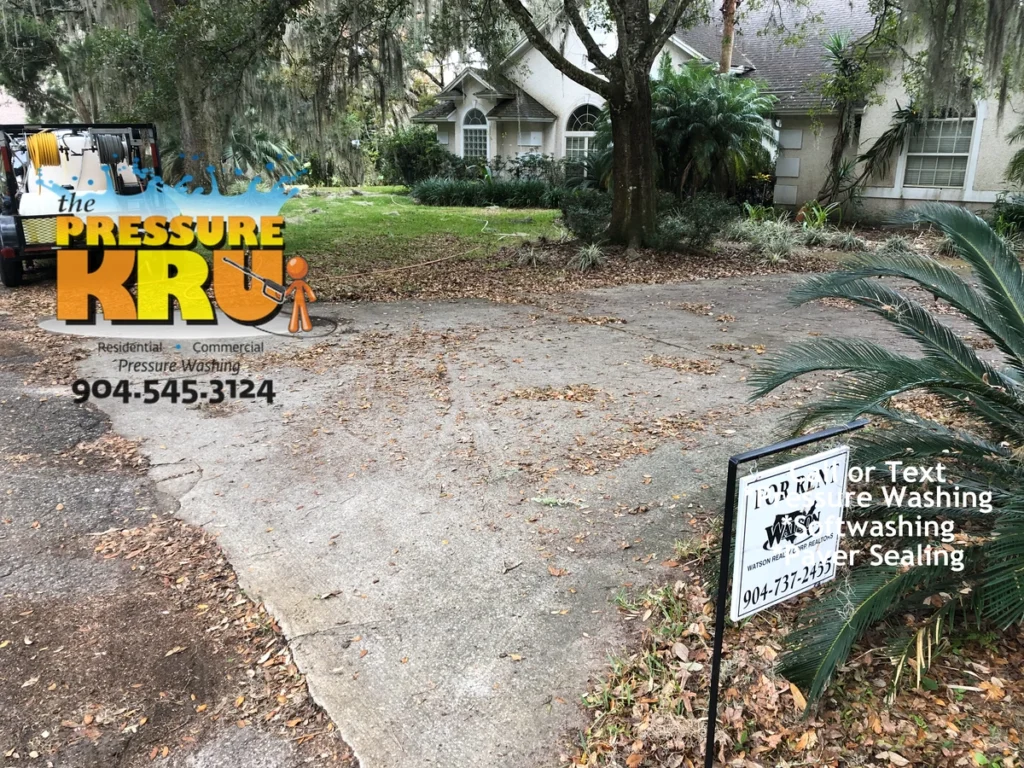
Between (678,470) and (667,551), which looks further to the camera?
(678,470)

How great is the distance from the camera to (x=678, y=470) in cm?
444

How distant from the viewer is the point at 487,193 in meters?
22.5

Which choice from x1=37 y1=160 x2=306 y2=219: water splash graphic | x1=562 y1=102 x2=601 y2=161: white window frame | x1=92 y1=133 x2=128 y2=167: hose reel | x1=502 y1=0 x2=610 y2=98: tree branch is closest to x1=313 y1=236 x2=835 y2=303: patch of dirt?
x1=37 y1=160 x2=306 y2=219: water splash graphic

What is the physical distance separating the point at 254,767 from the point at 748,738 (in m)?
1.62

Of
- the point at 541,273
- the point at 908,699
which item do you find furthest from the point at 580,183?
the point at 908,699

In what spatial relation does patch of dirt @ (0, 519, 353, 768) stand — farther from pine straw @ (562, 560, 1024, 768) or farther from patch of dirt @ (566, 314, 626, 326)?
patch of dirt @ (566, 314, 626, 326)

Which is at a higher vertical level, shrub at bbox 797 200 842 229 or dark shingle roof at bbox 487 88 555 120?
dark shingle roof at bbox 487 88 555 120

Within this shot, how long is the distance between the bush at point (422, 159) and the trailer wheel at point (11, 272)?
52.4 ft

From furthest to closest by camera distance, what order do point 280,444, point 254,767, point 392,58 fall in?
point 392,58, point 280,444, point 254,767

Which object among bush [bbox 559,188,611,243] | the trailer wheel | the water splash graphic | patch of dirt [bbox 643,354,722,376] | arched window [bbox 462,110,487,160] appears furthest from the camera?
arched window [bbox 462,110,487,160]

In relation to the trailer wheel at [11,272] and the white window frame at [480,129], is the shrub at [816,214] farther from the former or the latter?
the trailer wheel at [11,272]

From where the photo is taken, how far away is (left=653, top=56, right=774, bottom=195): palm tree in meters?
14.4

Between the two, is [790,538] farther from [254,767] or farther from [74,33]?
[74,33]

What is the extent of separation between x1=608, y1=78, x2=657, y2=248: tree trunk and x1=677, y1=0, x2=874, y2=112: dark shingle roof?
22.0ft
